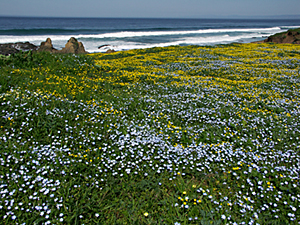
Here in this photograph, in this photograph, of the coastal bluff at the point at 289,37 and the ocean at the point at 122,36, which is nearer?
the coastal bluff at the point at 289,37

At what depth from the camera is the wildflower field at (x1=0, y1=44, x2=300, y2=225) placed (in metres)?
3.70

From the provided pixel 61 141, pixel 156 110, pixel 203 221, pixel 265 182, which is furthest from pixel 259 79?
pixel 61 141

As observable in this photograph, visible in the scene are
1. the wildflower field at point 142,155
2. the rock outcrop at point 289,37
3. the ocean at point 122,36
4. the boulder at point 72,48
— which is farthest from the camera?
the ocean at point 122,36

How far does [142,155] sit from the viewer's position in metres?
5.04

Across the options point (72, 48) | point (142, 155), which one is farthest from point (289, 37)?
point (142, 155)

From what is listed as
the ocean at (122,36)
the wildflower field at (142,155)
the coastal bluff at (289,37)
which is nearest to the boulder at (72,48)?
the ocean at (122,36)

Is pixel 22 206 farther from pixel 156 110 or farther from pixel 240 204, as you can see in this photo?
pixel 156 110

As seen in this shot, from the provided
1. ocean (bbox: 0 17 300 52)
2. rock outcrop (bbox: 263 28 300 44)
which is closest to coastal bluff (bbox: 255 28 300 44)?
rock outcrop (bbox: 263 28 300 44)

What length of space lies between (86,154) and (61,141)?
0.99 m

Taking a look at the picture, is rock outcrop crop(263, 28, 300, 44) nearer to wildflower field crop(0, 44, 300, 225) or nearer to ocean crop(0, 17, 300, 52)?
ocean crop(0, 17, 300, 52)

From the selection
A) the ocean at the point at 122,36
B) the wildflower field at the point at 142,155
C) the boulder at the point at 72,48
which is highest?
the ocean at the point at 122,36

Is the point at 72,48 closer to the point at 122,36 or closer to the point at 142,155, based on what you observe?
the point at 142,155

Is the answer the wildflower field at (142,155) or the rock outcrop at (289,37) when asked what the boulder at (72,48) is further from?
the rock outcrop at (289,37)

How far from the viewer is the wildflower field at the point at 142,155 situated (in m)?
3.70
